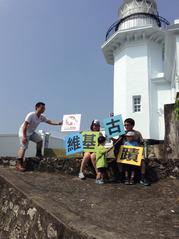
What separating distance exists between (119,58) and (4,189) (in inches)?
545

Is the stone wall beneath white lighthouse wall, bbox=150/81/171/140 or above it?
beneath

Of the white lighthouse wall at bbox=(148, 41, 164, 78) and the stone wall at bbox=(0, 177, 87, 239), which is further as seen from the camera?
the white lighthouse wall at bbox=(148, 41, 164, 78)

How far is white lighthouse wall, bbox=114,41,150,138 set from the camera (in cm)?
1454

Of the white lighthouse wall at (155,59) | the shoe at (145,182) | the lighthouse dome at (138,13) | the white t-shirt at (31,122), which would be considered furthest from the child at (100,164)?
the lighthouse dome at (138,13)

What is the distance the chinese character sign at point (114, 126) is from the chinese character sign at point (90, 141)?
0.27 m

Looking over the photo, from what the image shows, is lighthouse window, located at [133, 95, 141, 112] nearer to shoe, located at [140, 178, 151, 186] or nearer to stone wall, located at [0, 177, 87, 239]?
shoe, located at [140, 178, 151, 186]

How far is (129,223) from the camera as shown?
107 inches

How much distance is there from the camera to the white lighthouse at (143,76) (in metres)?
14.4

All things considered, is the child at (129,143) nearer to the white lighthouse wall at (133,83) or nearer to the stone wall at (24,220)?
the stone wall at (24,220)

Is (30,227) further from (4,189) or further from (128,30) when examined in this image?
(128,30)

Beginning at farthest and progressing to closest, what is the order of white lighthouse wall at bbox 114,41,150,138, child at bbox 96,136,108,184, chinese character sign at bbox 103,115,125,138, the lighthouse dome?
1. the lighthouse dome
2. white lighthouse wall at bbox 114,41,150,138
3. chinese character sign at bbox 103,115,125,138
4. child at bbox 96,136,108,184

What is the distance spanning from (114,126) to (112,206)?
2210mm

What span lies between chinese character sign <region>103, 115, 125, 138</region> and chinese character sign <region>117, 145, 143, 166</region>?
49 cm

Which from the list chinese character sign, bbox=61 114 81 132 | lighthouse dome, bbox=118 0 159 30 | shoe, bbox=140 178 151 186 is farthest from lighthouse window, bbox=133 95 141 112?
shoe, bbox=140 178 151 186
